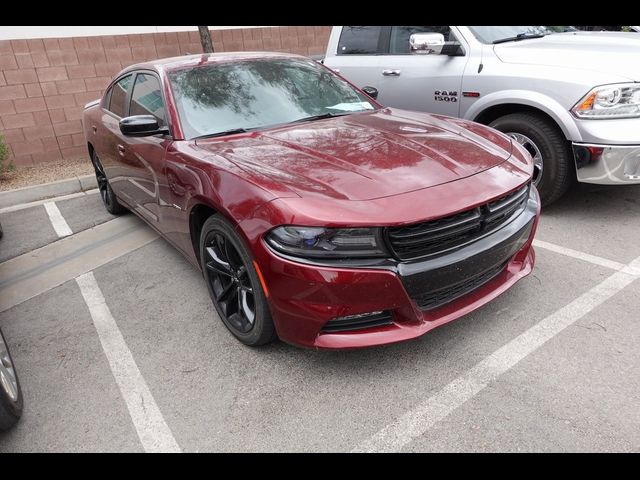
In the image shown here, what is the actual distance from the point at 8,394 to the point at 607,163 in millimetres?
4141

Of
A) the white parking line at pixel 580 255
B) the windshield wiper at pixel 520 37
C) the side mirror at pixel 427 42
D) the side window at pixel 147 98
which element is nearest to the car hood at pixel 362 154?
the side window at pixel 147 98

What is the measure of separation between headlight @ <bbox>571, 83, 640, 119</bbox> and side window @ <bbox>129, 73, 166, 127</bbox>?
316cm

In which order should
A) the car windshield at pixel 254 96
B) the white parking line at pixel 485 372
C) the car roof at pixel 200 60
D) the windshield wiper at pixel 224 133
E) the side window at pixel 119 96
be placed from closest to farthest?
the white parking line at pixel 485 372
the windshield wiper at pixel 224 133
the car windshield at pixel 254 96
the car roof at pixel 200 60
the side window at pixel 119 96

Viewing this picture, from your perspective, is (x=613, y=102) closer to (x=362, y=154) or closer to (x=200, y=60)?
(x=362, y=154)

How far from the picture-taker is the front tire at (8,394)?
7.00ft

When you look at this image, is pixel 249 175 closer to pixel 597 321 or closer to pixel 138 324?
pixel 138 324

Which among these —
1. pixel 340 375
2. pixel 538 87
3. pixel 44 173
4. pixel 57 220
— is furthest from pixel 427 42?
pixel 44 173

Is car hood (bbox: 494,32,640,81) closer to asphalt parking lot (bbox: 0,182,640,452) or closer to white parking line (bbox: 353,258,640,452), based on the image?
asphalt parking lot (bbox: 0,182,640,452)

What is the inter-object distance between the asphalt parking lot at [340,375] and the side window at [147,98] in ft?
4.08

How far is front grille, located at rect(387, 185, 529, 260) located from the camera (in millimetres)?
2150

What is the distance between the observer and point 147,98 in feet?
12.0

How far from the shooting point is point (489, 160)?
8.57 feet

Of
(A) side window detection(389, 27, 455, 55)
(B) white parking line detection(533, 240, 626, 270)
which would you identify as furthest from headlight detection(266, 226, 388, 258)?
(A) side window detection(389, 27, 455, 55)

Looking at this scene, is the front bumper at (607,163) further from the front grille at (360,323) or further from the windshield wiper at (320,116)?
the front grille at (360,323)
